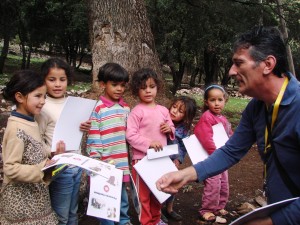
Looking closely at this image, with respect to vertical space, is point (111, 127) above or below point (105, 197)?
above

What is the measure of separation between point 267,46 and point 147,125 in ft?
5.18

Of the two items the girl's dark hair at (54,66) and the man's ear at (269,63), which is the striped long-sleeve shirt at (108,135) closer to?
the girl's dark hair at (54,66)

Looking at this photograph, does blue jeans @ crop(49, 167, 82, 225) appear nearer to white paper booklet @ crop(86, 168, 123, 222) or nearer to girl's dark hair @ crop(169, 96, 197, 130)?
white paper booklet @ crop(86, 168, 123, 222)

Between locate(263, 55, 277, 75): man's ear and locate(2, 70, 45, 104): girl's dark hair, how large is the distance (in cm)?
154

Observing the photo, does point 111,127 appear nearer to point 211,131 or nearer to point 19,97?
point 19,97

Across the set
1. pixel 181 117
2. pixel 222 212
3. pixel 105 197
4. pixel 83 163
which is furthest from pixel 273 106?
pixel 222 212

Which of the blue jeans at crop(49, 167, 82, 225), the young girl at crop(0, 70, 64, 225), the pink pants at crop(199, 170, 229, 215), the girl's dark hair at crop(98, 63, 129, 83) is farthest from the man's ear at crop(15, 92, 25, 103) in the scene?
the pink pants at crop(199, 170, 229, 215)

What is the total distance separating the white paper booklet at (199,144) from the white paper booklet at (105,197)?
1.05 metres

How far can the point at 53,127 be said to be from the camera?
2.87 m

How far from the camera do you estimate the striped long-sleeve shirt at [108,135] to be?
3.06 metres

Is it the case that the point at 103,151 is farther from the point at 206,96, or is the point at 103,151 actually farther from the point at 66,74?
the point at 206,96

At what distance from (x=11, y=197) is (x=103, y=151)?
90cm

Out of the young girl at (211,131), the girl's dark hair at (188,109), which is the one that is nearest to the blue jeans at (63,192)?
the girl's dark hair at (188,109)

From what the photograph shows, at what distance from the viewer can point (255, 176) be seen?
5.43 m
